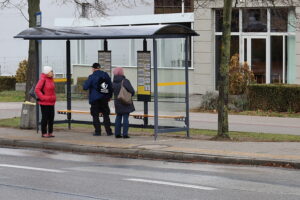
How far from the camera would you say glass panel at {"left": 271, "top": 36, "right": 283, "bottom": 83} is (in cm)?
3272

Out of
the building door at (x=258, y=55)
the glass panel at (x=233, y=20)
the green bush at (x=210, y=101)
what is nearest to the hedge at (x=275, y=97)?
the green bush at (x=210, y=101)

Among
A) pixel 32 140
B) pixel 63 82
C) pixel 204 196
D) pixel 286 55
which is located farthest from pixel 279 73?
pixel 204 196

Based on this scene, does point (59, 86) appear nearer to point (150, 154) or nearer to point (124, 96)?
point (124, 96)

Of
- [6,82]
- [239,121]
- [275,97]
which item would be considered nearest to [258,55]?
[275,97]

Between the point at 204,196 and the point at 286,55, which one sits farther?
the point at 286,55

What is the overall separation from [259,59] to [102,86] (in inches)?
602

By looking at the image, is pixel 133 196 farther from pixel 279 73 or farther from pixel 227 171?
pixel 279 73

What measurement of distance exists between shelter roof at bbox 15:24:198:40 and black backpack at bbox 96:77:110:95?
106cm

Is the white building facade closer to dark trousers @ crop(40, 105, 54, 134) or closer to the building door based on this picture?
the building door

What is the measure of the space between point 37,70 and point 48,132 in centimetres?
212

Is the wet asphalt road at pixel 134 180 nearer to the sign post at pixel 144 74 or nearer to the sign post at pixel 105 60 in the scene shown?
the sign post at pixel 144 74

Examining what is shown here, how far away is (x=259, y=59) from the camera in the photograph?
33.3 metres

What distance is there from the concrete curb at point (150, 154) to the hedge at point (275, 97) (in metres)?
11.2

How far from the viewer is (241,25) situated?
110 feet
